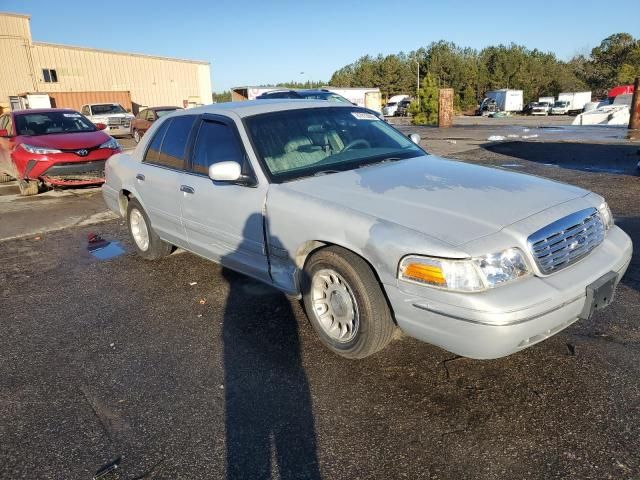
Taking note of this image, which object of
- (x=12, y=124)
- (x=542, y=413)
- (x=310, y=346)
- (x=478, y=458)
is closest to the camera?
(x=478, y=458)

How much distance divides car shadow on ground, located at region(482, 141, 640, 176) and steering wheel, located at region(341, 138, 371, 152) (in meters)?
7.17

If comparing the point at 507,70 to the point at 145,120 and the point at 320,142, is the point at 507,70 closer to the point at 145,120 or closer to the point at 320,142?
the point at 145,120

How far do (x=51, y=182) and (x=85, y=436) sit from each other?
7.95 metres

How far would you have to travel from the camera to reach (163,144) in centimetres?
475

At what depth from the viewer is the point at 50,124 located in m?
10.1

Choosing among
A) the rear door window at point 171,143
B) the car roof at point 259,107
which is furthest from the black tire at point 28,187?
the car roof at point 259,107

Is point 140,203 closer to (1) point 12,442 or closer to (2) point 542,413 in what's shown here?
(1) point 12,442

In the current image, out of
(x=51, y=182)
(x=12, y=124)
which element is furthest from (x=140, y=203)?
(x=12, y=124)

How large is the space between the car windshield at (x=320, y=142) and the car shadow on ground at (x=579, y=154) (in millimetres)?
7002

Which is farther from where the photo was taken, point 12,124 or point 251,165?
point 12,124

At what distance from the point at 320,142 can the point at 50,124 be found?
335 inches

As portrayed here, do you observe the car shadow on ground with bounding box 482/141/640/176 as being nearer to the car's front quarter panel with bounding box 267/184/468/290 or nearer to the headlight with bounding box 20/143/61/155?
the car's front quarter panel with bounding box 267/184/468/290

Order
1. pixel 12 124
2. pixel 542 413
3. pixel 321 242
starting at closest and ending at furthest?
pixel 542 413 < pixel 321 242 < pixel 12 124

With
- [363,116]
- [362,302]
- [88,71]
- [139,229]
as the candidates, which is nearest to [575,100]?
[88,71]
